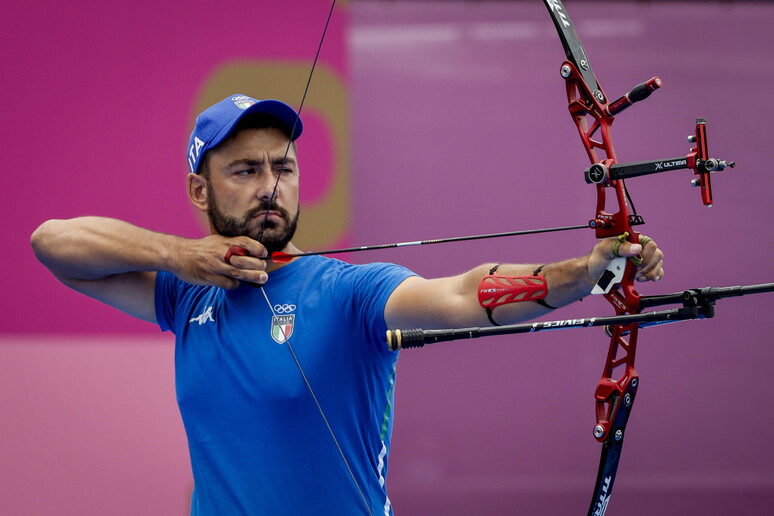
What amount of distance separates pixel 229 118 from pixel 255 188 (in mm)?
153

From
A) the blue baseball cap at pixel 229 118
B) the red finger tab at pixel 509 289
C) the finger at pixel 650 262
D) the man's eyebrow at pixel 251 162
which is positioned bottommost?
the red finger tab at pixel 509 289

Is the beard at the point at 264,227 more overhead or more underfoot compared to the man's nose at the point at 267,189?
more underfoot

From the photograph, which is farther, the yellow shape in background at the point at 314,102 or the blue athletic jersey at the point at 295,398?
the yellow shape in background at the point at 314,102

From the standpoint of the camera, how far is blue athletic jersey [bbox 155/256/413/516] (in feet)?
5.63

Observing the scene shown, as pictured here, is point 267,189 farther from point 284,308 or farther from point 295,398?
point 295,398

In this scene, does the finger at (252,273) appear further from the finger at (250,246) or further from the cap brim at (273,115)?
the cap brim at (273,115)

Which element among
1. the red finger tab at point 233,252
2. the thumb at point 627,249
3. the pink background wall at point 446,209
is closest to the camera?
the thumb at point 627,249

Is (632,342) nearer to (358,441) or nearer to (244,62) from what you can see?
(358,441)

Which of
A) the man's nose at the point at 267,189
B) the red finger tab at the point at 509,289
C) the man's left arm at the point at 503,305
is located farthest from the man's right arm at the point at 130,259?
the red finger tab at the point at 509,289

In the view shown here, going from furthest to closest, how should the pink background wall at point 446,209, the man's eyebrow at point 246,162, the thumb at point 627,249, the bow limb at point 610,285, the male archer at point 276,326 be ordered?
the pink background wall at point 446,209, the man's eyebrow at point 246,162, the male archer at point 276,326, the bow limb at point 610,285, the thumb at point 627,249

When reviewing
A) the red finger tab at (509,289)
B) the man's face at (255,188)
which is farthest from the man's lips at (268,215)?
the red finger tab at (509,289)

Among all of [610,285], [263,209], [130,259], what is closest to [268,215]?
[263,209]

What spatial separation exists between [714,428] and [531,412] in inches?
26.4

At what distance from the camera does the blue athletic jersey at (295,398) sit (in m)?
1.71
